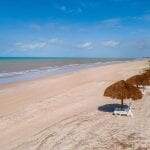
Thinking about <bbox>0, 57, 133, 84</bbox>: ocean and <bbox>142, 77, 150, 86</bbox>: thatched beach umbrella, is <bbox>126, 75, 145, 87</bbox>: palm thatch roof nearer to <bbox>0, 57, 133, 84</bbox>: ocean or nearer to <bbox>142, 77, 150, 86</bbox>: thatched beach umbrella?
<bbox>142, 77, 150, 86</bbox>: thatched beach umbrella

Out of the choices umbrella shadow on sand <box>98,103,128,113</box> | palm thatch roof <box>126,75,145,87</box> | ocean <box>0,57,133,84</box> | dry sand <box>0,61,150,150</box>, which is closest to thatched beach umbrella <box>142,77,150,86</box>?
palm thatch roof <box>126,75,145,87</box>

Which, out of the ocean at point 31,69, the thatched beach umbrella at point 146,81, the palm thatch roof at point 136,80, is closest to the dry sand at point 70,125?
the palm thatch roof at point 136,80

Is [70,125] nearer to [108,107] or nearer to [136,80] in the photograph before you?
[108,107]

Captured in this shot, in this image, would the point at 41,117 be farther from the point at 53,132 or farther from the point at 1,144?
the point at 1,144

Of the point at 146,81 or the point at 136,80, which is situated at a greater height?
the point at 136,80

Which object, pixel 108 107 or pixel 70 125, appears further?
pixel 108 107

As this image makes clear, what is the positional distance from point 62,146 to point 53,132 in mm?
1369

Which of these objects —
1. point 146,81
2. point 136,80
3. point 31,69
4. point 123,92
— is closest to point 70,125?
point 123,92

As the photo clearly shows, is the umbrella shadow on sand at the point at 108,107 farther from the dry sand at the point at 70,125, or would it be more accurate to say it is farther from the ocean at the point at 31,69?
the ocean at the point at 31,69

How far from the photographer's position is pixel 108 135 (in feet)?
29.4

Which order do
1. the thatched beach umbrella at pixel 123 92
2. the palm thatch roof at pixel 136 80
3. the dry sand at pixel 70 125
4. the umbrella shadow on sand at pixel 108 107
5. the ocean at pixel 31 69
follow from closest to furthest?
the dry sand at pixel 70 125 → the thatched beach umbrella at pixel 123 92 → the umbrella shadow on sand at pixel 108 107 → the palm thatch roof at pixel 136 80 → the ocean at pixel 31 69

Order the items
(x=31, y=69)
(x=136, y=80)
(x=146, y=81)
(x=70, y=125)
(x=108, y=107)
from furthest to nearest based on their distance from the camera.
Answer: (x=31, y=69)
(x=146, y=81)
(x=136, y=80)
(x=108, y=107)
(x=70, y=125)

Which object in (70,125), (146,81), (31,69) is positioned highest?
(146,81)

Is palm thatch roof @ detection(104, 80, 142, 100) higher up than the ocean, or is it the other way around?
palm thatch roof @ detection(104, 80, 142, 100)
